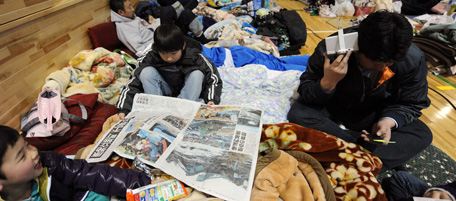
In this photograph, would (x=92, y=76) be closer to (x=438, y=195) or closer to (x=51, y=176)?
(x=51, y=176)

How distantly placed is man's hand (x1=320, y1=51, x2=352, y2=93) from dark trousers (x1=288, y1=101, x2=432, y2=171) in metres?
0.16

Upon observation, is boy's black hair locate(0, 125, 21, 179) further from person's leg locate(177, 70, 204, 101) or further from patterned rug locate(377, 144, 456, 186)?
patterned rug locate(377, 144, 456, 186)

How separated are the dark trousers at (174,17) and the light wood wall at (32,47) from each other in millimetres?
831

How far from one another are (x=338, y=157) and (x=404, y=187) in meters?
0.25

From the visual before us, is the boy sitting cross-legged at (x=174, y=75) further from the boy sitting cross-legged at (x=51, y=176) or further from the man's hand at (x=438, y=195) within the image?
the man's hand at (x=438, y=195)

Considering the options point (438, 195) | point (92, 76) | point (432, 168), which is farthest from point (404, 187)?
point (92, 76)

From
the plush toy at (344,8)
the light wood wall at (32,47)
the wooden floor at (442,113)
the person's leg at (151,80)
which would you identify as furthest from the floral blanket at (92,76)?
the plush toy at (344,8)

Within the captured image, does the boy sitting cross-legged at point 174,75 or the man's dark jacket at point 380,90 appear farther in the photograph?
the boy sitting cross-legged at point 174,75

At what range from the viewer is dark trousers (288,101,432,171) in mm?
916

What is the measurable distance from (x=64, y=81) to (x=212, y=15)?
77.4 inches

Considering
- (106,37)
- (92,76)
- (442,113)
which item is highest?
(106,37)

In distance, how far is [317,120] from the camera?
1007mm

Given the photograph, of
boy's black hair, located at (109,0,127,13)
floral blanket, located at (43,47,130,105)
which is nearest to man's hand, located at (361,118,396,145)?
floral blanket, located at (43,47,130,105)

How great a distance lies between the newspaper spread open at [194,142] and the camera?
30.1 inches
